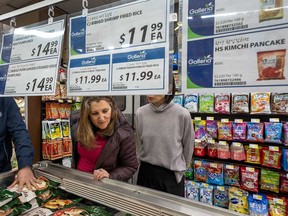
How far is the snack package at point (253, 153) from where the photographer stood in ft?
9.72

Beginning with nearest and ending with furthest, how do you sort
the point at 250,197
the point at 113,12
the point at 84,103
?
the point at 113,12
the point at 84,103
the point at 250,197

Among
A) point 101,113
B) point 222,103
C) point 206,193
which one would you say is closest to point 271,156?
point 222,103

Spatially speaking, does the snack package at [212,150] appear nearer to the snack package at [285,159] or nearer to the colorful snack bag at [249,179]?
the colorful snack bag at [249,179]

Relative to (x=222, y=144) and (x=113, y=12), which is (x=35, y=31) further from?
(x=222, y=144)

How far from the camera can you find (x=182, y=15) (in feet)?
2.69

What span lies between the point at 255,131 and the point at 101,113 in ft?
7.57

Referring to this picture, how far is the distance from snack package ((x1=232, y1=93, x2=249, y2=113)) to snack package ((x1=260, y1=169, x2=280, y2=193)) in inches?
33.6

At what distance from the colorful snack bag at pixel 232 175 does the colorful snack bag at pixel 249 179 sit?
2.5 inches

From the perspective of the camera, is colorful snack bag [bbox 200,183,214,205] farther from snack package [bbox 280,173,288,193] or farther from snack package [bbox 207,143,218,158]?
snack package [bbox 280,173,288,193]

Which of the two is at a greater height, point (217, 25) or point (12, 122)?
point (217, 25)

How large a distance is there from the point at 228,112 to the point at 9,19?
2.76m

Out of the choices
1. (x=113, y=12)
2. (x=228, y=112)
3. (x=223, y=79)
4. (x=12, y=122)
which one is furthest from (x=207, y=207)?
(x=228, y=112)

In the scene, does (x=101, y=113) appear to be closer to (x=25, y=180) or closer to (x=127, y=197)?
(x=25, y=180)

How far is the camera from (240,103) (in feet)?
9.98
